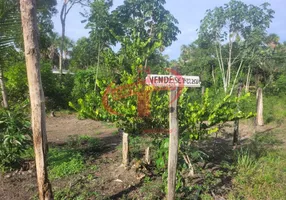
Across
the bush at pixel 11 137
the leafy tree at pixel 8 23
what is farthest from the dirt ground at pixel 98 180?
the leafy tree at pixel 8 23

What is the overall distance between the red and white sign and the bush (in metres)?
2.49

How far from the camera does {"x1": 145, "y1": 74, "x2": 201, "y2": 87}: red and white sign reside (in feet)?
6.83

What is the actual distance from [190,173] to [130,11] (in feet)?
28.6

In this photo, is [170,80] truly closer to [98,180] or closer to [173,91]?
[173,91]

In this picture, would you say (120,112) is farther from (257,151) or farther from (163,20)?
(163,20)

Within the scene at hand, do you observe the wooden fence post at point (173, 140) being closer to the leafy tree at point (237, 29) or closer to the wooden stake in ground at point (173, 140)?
the wooden stake in ground at point (173, 140)

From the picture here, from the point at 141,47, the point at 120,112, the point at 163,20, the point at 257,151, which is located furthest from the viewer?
the point at 163,20

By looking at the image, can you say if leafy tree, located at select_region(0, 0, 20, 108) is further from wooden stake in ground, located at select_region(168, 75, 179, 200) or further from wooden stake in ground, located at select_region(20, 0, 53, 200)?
wooden stake in ground, located at select_region(168, 75, 179, 200)

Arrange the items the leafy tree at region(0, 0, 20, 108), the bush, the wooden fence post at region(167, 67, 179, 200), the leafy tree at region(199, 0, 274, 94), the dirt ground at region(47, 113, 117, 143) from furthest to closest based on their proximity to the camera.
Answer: the leafy tree at region(199, 0, 274, 94)
the dirt ground at region(47, 113, 117, 143)
the bush
the leafy tree at region(0, 0, 20, 108)
the wooden fence post at region(167, 67, 179, 200)

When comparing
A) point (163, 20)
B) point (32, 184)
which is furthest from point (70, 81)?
point (32, 184)

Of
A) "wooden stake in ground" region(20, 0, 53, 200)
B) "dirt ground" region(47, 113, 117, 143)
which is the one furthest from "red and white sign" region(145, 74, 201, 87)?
"dirt ground" region(47, 113, 117, 143)

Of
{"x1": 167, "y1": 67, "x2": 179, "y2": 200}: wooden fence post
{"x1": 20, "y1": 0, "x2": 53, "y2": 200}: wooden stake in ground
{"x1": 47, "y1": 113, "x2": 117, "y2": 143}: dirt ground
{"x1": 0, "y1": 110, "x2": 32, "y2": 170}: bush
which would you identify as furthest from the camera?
{"x1": 47, "y1": 113, "x2": 117, "y2": 143}: dirt ground

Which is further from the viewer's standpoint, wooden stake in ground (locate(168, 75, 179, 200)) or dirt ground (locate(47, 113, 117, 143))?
dirt ground (locate(47, 113, 117, 143))

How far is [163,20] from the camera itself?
994 centimetres
